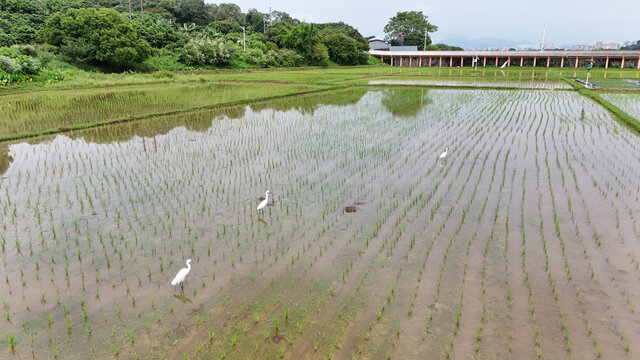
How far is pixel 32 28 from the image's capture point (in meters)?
29.9

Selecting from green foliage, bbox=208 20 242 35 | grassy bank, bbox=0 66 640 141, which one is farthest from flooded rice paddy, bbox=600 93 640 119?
green foliage, bbox=208 20 242 35

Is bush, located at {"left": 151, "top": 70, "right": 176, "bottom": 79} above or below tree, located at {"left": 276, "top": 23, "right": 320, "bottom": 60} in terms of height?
below

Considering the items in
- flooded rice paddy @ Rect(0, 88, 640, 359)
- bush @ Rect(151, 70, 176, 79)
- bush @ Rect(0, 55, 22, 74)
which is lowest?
flooded rice paddy @ Rect(0, 88, 640, 359)

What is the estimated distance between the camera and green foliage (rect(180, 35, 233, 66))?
114ft

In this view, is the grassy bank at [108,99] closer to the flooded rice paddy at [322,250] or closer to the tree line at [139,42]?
the tree line at [139,42]

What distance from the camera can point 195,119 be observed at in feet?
43.7

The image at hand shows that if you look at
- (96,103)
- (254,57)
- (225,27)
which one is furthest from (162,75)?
(225,27)

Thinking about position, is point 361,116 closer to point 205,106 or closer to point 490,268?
point 205,106

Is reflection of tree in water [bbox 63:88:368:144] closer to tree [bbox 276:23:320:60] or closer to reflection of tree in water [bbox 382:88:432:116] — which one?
reflection of tree in water [bbox 382:88:432:116]

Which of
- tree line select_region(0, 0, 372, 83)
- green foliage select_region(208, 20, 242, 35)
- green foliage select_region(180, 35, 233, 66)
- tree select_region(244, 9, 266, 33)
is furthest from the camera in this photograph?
tree select_region(244, 9, 266, 33)

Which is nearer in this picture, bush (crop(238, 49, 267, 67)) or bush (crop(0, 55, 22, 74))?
bush (crop(0, 55, 22, 74))

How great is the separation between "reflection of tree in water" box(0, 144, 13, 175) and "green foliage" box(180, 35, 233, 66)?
89.2 feet

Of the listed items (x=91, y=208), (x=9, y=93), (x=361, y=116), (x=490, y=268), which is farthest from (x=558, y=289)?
(x=9, y=93)

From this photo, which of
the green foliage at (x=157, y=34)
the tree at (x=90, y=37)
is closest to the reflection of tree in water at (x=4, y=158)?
the tree at (x=90, y=37)
